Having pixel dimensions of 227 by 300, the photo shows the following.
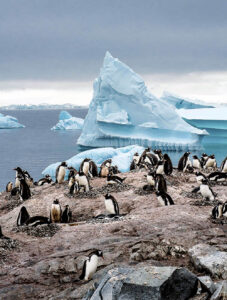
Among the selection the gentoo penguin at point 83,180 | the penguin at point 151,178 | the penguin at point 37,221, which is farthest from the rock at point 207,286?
the gentoo penguin at point 83,180

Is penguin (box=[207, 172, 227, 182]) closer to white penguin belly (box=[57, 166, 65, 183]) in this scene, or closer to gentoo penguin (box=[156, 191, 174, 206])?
gentoo penguin (box=[156, 191, 174, 206])

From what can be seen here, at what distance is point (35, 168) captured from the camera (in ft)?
144

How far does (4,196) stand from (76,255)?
885 centimetres

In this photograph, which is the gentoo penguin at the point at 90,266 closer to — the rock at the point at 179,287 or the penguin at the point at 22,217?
the rock at the point at 179,287

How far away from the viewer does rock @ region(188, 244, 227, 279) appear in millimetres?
6758

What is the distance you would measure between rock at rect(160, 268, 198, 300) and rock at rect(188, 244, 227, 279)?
1.47 meters

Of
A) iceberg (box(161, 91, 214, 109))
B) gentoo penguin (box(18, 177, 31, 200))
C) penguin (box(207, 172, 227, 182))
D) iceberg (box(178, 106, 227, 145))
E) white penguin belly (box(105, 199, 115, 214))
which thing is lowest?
gentoo penguin (box(18, 177, 31, 200))

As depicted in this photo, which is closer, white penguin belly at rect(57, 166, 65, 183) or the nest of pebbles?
the nest of pebbles

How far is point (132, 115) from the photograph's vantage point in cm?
4338

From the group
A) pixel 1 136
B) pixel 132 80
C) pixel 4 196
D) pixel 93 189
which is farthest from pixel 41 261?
pixel 1 136

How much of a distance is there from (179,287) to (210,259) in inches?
72.8

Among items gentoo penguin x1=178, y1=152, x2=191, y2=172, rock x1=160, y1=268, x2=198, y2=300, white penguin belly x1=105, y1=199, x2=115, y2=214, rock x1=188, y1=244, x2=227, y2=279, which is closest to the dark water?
gentoo penguin x1=178, y1=152, x2=191, y2=172

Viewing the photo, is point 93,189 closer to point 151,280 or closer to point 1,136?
point 151,280

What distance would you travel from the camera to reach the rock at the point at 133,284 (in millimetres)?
5227
